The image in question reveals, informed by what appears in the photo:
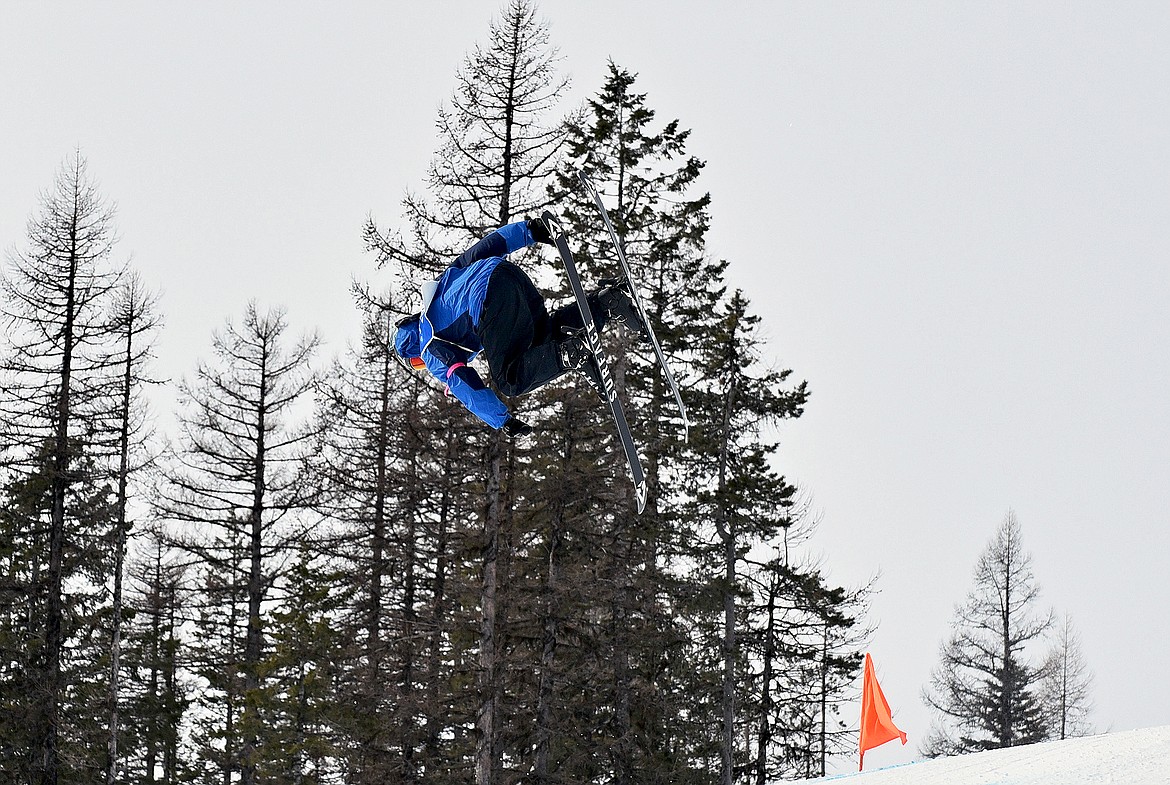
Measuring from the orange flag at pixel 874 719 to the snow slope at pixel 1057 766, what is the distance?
7.15 ft

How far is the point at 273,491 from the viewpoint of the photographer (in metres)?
21.3

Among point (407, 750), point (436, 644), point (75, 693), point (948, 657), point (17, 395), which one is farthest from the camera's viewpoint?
point (948, 657)

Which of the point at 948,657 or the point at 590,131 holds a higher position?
the point at 590,131

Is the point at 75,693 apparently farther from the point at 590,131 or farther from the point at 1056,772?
the point at 1056,772

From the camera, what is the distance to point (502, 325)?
732 cm

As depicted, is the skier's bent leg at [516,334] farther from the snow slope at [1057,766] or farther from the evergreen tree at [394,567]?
the evergreen tree at [394,567]

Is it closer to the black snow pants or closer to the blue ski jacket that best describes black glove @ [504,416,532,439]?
the blue ski jacket

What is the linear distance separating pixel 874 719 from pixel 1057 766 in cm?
392

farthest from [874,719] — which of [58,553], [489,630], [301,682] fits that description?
[58,553]

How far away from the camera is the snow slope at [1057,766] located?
6910 mm

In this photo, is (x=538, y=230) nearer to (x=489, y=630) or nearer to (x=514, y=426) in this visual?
(x=514, y=426)

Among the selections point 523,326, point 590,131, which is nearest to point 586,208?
point 590,131

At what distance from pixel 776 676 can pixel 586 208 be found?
9.79 m

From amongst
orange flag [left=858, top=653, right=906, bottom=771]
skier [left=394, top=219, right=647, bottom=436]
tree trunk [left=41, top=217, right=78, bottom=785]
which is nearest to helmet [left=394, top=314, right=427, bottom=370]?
skier [left=394, top=219, right=647, bottom=436]
